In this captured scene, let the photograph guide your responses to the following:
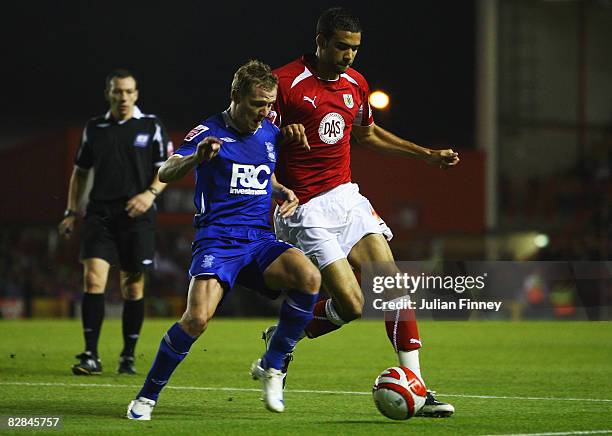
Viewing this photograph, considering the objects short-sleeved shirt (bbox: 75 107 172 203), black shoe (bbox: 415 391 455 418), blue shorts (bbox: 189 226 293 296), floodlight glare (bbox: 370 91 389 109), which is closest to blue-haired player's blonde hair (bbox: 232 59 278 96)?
blue shorts (bbox: 189 226 293 296)

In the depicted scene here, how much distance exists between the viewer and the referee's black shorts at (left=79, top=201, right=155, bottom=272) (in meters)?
8.64

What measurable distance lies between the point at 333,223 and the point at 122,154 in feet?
8.39

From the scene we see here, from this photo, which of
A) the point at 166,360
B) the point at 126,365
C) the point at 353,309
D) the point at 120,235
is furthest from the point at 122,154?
the point at 166,360

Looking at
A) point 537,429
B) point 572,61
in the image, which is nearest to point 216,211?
A: point 537,429

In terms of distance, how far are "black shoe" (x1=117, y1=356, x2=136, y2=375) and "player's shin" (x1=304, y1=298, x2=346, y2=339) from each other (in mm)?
1769

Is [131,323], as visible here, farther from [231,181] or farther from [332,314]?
[231,181]

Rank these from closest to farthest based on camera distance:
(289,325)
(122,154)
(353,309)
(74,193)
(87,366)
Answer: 1. (289,325)
2. (353,309)
3. (87,366)
4. (122,154)
5. (74,193)

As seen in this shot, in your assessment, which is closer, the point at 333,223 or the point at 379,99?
the point at 333,223

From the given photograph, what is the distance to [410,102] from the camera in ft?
108

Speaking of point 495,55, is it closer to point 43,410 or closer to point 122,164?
point 122,164

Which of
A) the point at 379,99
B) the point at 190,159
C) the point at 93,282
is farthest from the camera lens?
the point at 379,99

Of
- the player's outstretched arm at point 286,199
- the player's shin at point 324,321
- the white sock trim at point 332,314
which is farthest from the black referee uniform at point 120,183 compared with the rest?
the player's outstretched arm at point 286,199

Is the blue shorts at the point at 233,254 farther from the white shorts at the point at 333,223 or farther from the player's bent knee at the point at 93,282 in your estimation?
the player's bent knee at the point at 93,282

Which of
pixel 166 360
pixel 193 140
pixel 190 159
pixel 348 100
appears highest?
pixel 348 100
